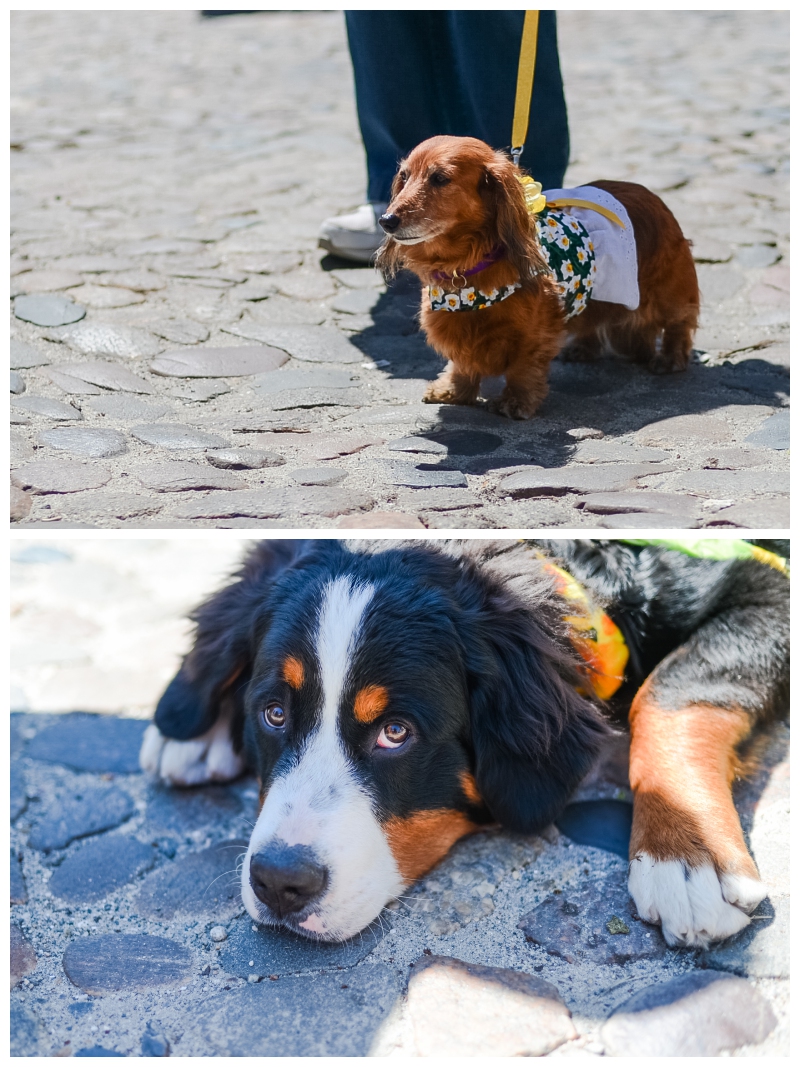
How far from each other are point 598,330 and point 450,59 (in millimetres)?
1380

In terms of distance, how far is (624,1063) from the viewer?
2092mm

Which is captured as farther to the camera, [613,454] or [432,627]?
[613,454]

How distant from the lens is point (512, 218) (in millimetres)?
3383

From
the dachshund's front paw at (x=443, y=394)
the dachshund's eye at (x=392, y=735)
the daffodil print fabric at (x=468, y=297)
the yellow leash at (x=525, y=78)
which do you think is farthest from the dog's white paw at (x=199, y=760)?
the yellow leash at (x=525, y=78)

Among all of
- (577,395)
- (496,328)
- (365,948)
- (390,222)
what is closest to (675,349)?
(577,395)

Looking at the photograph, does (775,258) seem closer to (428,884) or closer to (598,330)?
(598,330)

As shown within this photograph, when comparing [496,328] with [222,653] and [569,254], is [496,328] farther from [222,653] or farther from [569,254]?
[222,653]

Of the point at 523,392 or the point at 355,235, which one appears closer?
the point at 523,392

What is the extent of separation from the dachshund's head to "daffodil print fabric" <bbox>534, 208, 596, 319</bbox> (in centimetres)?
16

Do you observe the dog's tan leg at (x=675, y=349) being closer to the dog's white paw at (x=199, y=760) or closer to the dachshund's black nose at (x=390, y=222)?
the dachshund's black nose at (x=390, y=222)

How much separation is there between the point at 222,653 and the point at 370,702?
0.66 metres

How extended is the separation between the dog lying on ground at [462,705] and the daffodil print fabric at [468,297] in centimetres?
100

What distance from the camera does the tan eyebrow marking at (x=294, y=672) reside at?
256 cm
